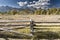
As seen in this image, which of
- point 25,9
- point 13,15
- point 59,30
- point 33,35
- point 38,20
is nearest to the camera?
point 33,35

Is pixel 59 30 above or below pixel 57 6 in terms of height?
below

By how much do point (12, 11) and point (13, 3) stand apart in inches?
22.3

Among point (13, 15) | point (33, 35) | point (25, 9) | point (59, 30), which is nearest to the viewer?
point (33, 35)

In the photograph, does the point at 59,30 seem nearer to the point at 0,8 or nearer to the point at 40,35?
the point at 40,35

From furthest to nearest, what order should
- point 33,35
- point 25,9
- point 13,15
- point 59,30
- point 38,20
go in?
1. point 25,9
2. point 13,15
3. point 38,20
4. point 59,30
5. point 33,35

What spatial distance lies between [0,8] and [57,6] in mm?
2685

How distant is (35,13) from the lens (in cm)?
937

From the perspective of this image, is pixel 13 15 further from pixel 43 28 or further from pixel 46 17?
pixel 43 28

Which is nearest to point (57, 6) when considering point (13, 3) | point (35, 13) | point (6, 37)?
point (35, 13)

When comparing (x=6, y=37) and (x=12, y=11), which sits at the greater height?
(x=12, y=11)

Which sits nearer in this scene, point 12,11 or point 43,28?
point 43,28

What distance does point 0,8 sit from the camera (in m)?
9.52

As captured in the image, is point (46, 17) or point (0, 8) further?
point (0, 8)

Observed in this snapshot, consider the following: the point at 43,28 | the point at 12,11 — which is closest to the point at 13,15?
Result: the point at 12,11
